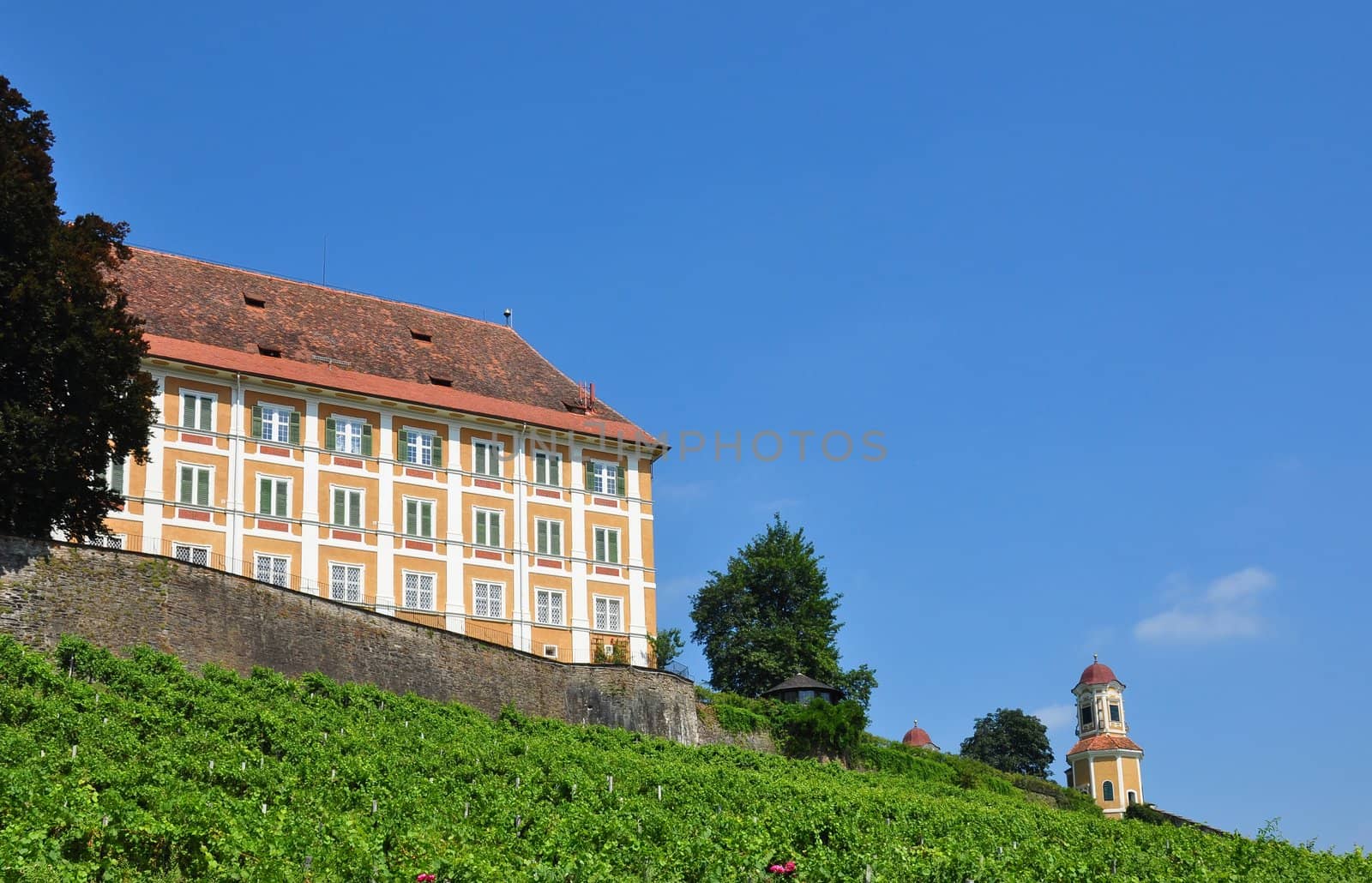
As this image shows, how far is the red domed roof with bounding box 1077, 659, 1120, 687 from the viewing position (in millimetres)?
99125

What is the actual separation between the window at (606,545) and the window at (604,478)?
4.95 ft

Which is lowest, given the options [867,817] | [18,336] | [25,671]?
[867,817]

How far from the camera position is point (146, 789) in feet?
80.7

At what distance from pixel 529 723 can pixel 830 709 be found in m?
14.1

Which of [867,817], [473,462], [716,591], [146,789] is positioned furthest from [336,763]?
[716,591]

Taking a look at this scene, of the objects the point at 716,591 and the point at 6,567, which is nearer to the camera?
the point at 6,567

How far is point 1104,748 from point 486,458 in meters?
51.5

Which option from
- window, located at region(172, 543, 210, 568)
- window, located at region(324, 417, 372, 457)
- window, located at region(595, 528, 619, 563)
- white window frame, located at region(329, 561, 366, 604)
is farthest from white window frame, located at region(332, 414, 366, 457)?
window, located at region(595, 528, 619, 563)

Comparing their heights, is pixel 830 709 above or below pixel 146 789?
above

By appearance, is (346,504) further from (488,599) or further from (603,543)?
(603,543)

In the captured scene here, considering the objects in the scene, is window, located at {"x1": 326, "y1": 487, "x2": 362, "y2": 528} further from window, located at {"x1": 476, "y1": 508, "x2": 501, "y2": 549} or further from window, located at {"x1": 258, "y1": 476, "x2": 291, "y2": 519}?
window, located at {"x1": 476, "y1": 508, "x2": 501, "y2": 549}

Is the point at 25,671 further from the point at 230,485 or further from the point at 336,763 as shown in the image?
the point at 230,485

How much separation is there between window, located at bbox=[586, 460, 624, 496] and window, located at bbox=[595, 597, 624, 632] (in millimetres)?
3980

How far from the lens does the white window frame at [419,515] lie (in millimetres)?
55219
